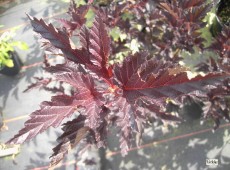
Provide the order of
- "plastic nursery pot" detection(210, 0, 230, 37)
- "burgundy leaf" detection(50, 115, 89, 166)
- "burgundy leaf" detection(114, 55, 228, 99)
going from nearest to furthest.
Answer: "burgundy leaf" detection(114, 55, 228, 99) < "burgundy leaf" detection(50, 115, 89, 166) < "plastic nursery pot" detection(210, 0, 230, 37)

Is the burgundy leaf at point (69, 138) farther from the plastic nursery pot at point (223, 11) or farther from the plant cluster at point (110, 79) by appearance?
the plastic nursery pot at point (223, 11)

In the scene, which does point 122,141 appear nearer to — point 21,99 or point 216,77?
point 216,77

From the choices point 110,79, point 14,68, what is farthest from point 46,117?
point 14,68

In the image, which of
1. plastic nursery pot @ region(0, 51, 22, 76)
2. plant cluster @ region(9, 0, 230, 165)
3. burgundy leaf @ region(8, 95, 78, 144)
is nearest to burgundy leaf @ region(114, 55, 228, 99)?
plant cluster @ region(9, 0, 230, 165)

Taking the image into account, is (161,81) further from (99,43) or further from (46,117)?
(46,117)

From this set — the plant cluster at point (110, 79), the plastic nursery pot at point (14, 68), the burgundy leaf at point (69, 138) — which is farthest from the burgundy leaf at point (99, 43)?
the plastic nursery pot at point (14, 68)

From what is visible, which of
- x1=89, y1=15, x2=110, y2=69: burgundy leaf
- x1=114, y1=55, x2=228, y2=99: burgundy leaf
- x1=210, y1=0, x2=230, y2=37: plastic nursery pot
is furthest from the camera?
x1=210, y1=0, x2=230, y2=37: plastic nursery pot

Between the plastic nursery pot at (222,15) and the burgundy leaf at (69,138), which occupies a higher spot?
the plastic nursery pot at (222,15)

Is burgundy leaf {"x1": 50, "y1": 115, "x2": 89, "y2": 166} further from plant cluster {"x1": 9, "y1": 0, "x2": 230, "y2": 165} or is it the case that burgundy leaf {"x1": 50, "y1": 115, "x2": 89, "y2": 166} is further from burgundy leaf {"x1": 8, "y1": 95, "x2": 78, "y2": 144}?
burgundy leaf {"x1": 8, "y1": 95, "x2": 78, "y2": 144}

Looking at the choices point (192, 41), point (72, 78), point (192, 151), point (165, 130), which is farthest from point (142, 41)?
point (72, 78)
